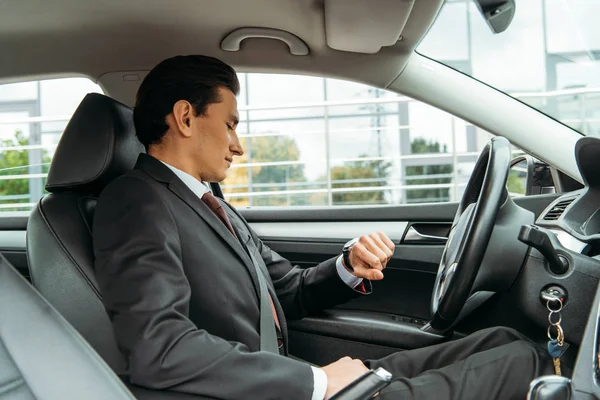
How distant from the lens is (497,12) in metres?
1.29

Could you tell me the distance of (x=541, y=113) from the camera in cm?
183

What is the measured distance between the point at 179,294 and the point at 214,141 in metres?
0.48

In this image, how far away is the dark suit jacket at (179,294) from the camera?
1062 mm

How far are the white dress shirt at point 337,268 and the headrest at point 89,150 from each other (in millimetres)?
138

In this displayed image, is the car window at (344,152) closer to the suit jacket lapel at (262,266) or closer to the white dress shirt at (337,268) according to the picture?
the suit jacket lapel at (262,266)

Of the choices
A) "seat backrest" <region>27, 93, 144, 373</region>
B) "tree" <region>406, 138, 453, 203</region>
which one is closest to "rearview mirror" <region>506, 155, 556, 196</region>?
"seat backrest" <region>27, 93, 144, 373</region>

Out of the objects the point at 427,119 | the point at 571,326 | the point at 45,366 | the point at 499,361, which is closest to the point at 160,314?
the point at 45,366

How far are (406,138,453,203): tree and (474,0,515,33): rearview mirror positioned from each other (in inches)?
144

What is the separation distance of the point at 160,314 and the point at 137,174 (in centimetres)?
40

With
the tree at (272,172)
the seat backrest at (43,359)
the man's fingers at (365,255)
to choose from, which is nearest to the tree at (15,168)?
the tree at (272,172)

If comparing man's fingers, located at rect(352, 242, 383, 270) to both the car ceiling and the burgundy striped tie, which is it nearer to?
the burgundy striped tie

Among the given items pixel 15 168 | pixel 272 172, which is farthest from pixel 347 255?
pixel 272 172

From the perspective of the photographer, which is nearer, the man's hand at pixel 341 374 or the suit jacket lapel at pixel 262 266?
the man's hand at pixel 341 374

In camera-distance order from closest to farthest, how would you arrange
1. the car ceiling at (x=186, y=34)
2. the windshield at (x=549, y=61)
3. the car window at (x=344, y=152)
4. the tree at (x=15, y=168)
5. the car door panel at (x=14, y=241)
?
the car ceiling at (x=186, y=34)
the car door panel at (x=14, y=241)
the windshield at (x=549, y=61)
the tree at (x=15, y=168)
the car window at (x=344, y=152)
